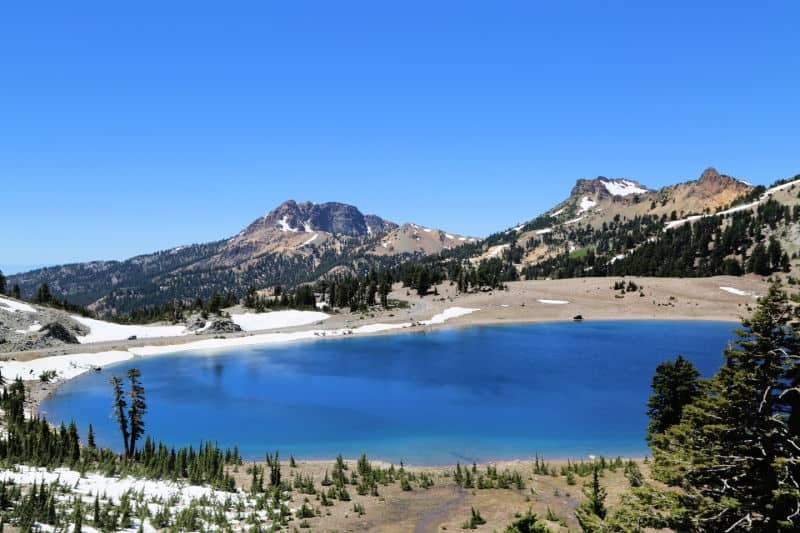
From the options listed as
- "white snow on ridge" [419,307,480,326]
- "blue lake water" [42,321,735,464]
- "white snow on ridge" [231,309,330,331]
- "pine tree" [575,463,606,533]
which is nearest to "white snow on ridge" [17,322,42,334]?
"blue lake water" [42,321,735,464]

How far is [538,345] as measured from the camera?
3760 inches

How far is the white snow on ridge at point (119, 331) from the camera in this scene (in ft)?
329

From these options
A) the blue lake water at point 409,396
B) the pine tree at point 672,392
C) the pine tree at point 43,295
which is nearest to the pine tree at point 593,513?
the pine tree at point 672,392

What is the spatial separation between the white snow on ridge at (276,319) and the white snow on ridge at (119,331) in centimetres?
1501

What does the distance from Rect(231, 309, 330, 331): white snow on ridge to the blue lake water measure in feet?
85.9

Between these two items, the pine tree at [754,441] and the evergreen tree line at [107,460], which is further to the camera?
the evergreen tree line at [107,460]

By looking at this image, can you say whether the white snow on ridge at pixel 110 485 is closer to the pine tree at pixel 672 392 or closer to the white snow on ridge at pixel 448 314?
the pine tree at pixel 672 392

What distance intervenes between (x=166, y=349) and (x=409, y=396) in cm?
5765

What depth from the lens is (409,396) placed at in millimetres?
58625

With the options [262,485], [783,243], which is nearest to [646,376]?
[262,485]

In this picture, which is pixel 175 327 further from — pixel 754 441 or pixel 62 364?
pixel 754 441

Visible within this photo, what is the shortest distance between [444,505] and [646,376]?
51.9 meters

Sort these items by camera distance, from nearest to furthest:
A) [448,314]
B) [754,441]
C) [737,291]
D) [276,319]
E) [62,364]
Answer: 1. [754,441]
2. [62,364]
3. [276,319]
4. [448,314]
5. [737,291]

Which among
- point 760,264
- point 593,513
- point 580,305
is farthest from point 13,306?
point 760,264
